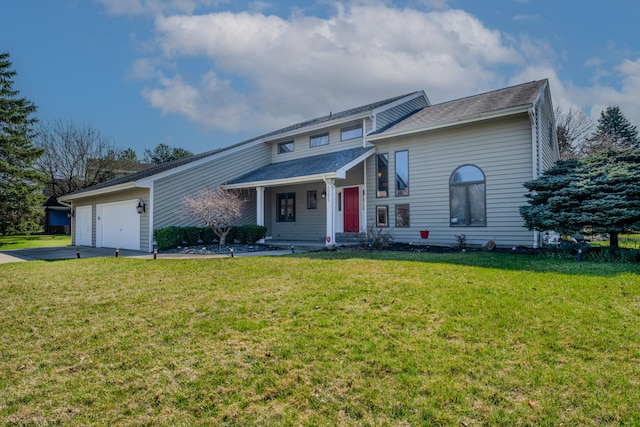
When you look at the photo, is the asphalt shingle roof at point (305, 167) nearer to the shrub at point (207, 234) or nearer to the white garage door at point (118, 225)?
the shrub at point (207, 234)

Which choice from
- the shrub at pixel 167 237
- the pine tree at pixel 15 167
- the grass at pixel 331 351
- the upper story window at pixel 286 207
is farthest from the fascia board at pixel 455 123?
the pine tree at pixel 15 167

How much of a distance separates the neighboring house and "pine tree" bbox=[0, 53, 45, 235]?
586 centimetres

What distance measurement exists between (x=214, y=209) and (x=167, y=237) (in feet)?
6.26

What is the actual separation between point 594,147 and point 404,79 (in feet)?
56.6

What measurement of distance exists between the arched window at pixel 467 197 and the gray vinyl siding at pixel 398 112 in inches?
151

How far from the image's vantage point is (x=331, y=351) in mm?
3604

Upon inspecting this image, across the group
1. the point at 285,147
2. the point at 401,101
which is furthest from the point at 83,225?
the point at 401,101

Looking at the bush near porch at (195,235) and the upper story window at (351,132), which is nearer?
the bush near porch at (195,235)

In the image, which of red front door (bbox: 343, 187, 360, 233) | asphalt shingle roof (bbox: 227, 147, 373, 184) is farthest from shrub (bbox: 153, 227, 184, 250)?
red front door (bbox: 343, 187, 360, 233)

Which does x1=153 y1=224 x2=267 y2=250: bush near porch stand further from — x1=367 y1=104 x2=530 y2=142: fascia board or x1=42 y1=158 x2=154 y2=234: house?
x1=42 y1=158 x2=154 y2=234: house

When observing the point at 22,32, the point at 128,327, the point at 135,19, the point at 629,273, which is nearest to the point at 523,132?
the point at 629,273

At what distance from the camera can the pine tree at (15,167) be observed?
21.2 metres

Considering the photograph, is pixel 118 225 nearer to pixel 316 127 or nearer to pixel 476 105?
pixel 316 127

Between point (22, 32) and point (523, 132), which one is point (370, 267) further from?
point (22, 32)
